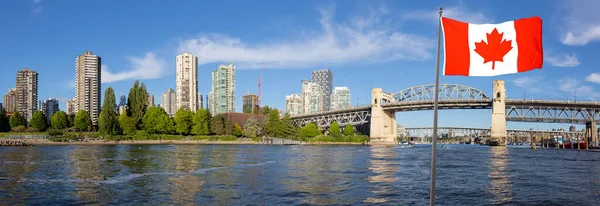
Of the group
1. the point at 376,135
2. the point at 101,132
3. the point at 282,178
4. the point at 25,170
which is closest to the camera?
the point at 282,178

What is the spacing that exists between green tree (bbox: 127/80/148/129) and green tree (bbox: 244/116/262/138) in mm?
33320

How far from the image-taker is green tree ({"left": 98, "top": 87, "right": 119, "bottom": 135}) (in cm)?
12688

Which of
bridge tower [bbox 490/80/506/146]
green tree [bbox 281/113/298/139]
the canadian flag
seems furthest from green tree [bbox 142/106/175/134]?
the canadian flag

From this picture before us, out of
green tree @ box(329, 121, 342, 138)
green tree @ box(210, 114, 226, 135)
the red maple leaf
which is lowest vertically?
green tree @ box(329, 121, 342, 138)

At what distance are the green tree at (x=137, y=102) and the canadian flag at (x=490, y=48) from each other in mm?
135214

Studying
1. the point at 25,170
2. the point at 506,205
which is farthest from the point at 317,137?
the point at 506,205

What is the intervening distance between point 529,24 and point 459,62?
1976 mm

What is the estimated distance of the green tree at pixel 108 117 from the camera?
416 ft

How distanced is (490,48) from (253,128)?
142 metres

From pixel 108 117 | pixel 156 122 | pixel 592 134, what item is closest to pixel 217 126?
pixel 156 122

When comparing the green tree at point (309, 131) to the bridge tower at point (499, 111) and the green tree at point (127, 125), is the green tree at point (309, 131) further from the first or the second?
the bridge tower at point (499, 111)

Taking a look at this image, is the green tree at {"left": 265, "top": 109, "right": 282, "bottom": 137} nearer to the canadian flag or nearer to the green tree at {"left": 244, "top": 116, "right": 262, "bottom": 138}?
the green tree at {"left": 244, "top": 116, "right": 262, "bottom": 138}

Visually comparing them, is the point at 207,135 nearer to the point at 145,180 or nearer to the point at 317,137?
the point at 317,137

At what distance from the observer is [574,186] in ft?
114
